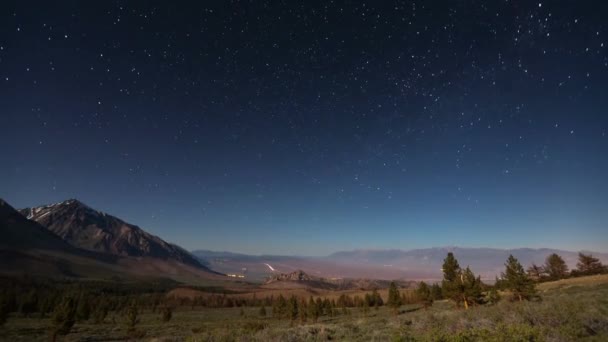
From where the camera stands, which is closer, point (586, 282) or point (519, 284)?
point (519, 284)

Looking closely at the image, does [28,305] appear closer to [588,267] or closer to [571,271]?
[571,271]

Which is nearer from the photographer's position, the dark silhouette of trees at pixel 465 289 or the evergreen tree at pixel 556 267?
the dark silhouette of trees at pixel 465 289

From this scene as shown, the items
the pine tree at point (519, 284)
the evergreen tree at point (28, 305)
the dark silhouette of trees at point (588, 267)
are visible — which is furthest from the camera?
the evergreen tree at point (28, 305)

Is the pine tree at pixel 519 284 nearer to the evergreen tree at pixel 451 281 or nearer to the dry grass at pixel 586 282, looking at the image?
the evergreen tree at pixel 451 281

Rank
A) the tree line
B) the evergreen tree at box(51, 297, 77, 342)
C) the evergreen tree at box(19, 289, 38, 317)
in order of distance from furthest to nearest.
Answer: the evergreen tree at box(19, 289, 38, 317) < the tree line < the evergreen tree at box(51, 297, 77, 342)

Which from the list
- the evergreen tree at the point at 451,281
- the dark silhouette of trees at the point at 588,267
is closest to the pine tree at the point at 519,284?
the evergreen tree at the point at 451,281

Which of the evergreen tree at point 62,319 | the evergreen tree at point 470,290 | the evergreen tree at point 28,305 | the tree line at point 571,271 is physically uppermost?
the tree line at point 571,271

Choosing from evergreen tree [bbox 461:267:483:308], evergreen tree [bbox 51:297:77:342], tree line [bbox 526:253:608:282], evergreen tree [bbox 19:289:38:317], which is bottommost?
evergreen tree [bbox 19:289:38:317]

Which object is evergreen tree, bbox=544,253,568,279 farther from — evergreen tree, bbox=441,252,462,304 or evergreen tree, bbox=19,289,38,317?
evergreen tree, bbox=19,289,38,317

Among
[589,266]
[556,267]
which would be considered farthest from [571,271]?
[589,266]

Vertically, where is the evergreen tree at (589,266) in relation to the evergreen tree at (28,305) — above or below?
above

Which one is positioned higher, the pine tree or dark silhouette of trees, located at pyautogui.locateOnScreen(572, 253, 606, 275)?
dark silhouette of trees, located at pyautogui.locateOnScreen(572, 253, 606, 275)

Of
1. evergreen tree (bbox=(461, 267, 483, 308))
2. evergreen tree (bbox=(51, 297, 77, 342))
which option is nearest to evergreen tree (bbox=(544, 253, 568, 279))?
evergreen tree (bbox=(461, 267, 483, 308))

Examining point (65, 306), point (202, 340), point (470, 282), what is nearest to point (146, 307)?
point (65, 306)
